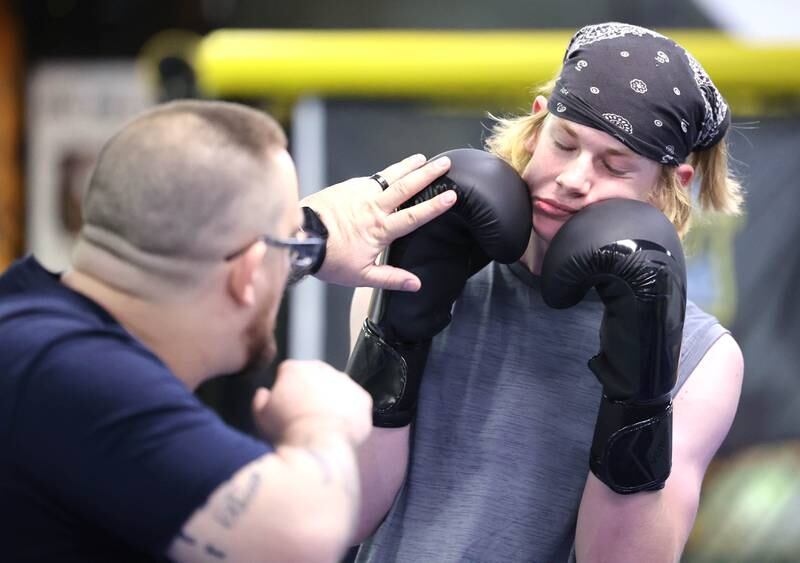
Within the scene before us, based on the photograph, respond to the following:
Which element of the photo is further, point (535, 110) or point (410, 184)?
point (535, 110)

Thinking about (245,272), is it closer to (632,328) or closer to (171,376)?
(171,376)

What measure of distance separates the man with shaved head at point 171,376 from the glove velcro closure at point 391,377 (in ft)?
1.12

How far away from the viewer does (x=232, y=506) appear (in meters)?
1.01

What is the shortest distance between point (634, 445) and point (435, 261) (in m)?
0.36

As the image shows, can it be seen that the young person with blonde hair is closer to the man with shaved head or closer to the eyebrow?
the eyebrow

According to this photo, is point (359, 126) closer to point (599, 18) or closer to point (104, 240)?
point (599, 18)

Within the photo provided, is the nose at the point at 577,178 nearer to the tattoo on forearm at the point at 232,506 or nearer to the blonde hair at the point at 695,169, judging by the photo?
the blonde hair at the point at 695,169

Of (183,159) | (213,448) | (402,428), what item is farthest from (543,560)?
(183,159)

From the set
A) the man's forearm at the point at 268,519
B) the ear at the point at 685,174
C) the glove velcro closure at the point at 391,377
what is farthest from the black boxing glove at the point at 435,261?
the man's forearm at the point at 268,519

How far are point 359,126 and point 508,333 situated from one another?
5.81 feet

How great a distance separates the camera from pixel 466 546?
1507 millimetres

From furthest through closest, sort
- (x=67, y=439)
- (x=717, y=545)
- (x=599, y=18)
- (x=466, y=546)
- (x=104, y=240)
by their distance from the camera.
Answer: (x=599, y=18) < (x=717, y=545) < (x=466, y=546) < (x=104, y=240) < (x=67, y=439)

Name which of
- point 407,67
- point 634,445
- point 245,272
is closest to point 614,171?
point 634,445

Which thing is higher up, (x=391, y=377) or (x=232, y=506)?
(x=232, y=506)
